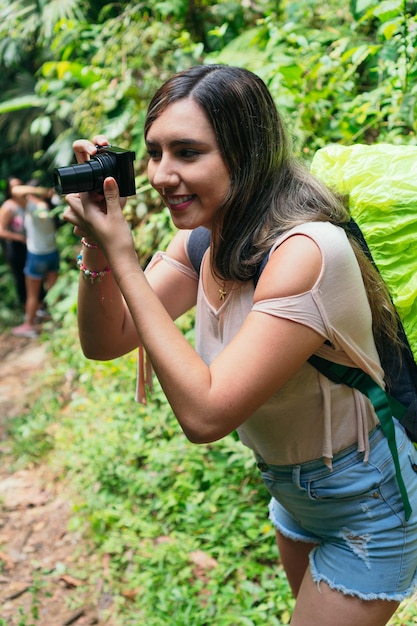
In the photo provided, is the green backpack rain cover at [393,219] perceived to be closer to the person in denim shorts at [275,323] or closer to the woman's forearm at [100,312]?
the person in denim shorts at [275,323]

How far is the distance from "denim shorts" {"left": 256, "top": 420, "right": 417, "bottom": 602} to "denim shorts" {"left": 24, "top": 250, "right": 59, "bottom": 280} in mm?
5972

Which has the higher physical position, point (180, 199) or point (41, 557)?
point (180, 199)

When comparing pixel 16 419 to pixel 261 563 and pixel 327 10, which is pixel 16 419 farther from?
pixel 327 10

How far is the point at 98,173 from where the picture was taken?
137cm

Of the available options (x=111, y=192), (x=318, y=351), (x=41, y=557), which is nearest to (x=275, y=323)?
(x=318, y=351)

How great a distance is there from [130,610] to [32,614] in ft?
1.68

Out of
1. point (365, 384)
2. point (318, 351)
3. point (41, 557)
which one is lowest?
point (41, 557)

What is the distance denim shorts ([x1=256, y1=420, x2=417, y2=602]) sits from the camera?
1435 mm

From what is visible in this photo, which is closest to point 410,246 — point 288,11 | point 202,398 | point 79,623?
point 202,398

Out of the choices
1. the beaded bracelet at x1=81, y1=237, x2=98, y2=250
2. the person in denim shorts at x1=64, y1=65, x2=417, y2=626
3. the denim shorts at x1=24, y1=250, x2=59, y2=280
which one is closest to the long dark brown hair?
the person in denim shorts at x1=64, y1=65, x2=417, y2=626

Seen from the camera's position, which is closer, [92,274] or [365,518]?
[365,518]

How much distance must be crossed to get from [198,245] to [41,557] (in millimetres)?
2606

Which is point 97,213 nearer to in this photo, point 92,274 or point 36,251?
point 92,274

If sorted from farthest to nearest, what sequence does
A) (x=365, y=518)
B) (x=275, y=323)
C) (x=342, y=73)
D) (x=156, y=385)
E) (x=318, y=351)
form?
1. (x=156, y=385)
2. (x=342, y=73)
3. (x=365, y=518)
4. (x=318, y=351)
5. (x=275, y=323)
